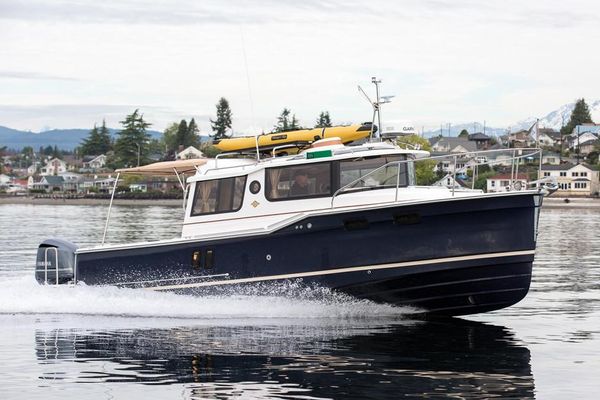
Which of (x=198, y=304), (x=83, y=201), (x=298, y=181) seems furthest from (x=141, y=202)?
(x=298, y=181)

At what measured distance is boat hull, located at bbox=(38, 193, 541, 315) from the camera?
17.1 metres

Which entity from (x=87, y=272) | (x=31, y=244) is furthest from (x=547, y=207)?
(x=87, y=272)

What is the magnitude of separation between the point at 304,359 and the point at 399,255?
303 centimetres

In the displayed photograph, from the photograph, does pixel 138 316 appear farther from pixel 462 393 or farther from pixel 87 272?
pixel 462 393

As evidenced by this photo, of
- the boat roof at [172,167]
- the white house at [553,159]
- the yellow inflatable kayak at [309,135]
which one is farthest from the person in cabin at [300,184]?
the white house at [553,159]

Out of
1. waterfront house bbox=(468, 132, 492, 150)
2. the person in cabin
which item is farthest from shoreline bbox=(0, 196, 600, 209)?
the person in cabin

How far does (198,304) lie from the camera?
19078 millimetres

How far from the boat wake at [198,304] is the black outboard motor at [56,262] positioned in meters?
0.20

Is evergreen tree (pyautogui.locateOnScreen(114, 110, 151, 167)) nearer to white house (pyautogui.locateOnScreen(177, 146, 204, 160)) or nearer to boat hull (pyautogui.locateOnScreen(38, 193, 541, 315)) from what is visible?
white house (pyautogui.locateOnScreen(177, 146, 204, 160))

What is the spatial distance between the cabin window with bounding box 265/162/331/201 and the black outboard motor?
14.0ft

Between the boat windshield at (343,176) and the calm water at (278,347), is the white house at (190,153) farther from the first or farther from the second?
the boat windshield at (343,176)

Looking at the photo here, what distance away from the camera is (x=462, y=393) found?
1334cm

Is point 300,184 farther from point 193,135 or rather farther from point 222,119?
point 193,135

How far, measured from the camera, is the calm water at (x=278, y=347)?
44.9 feet
